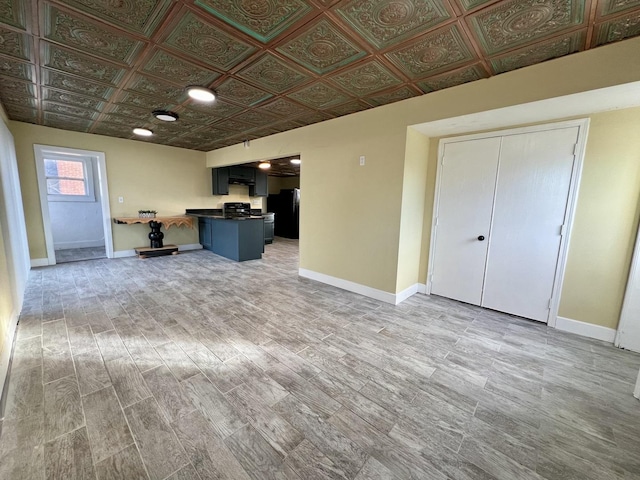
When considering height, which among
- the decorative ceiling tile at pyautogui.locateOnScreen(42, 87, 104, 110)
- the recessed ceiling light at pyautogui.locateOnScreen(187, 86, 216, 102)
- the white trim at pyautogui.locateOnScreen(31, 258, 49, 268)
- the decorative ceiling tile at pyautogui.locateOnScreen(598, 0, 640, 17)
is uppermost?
the decorative ceiling tile at pyautogui.locateOnScreen(42, 87, 104, 110)

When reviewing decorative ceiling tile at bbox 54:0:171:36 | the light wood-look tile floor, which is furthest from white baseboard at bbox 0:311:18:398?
decorative ceiling tile at bbox 54:0:171:36

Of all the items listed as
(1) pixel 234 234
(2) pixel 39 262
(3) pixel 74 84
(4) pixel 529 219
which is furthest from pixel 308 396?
(2) pixel 39 262

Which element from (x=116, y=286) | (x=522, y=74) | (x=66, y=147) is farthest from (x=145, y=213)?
(x=522, y=74)

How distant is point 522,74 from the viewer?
2201 mm

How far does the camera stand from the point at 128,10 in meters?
1.65

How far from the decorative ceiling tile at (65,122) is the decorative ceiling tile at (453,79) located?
5.21 meters

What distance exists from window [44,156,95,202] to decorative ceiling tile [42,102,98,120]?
3177mm

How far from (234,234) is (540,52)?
16.7ft

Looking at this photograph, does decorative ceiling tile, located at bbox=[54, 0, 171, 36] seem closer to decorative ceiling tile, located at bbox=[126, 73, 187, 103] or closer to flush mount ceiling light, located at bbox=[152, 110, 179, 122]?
decorative ceiling tile, located at bbox=[126, 73, 187, 103]

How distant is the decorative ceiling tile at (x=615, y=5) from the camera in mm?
1469

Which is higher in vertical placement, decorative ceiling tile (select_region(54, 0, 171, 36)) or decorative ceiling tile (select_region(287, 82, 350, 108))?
decorative ceiling tile (select_region(287, 82, 350, 108))

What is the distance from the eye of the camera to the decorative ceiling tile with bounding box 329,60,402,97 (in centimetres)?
228

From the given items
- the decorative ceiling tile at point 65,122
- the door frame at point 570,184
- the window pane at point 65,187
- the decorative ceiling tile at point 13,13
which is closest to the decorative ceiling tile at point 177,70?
the decorative ceiling tile at point 13,13

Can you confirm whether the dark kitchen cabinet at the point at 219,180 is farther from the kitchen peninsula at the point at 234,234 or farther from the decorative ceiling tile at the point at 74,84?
the decorative ceiling tile at the point at 74,84
